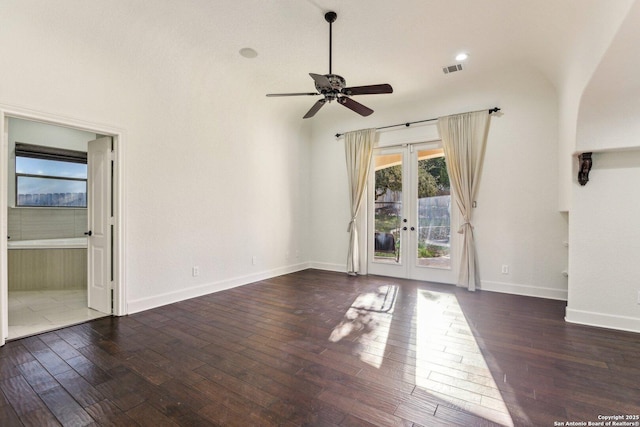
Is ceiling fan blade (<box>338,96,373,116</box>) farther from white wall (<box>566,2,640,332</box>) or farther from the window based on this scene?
the window

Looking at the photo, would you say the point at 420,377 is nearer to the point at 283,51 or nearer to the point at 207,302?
the point at 207,302

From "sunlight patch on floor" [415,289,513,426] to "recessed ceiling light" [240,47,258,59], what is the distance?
3.97 meters

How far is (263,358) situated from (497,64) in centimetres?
472

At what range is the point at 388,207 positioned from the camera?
592 cm

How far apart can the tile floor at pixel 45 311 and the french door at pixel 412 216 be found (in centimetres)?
460

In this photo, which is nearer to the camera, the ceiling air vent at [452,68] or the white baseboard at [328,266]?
the ceiling air vent at [452,68]

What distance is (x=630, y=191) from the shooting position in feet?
10.7

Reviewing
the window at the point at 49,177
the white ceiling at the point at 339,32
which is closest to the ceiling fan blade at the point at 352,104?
the white ceiling at the point at 339,32

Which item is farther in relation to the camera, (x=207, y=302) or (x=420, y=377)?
(x=207, y=302)

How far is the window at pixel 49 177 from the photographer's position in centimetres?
543

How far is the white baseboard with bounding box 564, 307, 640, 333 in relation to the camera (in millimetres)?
3213

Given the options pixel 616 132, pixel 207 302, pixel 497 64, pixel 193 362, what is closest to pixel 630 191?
pixel 616 132

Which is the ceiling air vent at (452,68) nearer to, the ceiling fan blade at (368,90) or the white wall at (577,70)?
the white wall at (577,70)

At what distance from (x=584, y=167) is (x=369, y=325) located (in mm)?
2962
